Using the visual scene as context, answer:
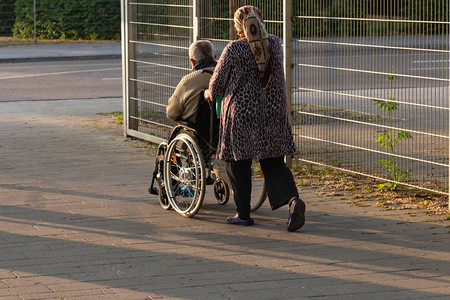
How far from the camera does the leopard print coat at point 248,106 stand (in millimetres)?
6477

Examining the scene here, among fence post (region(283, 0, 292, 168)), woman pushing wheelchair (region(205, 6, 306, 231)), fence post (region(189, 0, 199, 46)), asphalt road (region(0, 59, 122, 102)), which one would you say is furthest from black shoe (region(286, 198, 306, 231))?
asphalt road (region(0, 59, 122, 102))

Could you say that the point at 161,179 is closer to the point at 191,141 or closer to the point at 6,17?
the point at 191,141

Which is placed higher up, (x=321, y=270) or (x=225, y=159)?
(x=225, y=159)

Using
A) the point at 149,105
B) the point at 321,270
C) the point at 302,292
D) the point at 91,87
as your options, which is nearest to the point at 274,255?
the point at 321,270

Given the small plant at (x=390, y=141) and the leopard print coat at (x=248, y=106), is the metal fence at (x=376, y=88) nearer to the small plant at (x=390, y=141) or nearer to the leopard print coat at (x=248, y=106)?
the small plant at (x=390, y=141)

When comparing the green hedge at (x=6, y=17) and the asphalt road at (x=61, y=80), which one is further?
the green hedge at (x=6, y=17)

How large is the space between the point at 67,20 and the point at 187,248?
78.6 ft

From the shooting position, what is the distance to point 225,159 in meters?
6.62

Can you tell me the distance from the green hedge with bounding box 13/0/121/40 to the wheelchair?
2189 centimetres

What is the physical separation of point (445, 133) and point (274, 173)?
1.63 m

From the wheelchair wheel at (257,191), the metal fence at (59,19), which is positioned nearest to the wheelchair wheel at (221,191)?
the wheelchair wheel at (257,191)

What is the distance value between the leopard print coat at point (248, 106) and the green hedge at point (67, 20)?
74.0 ft

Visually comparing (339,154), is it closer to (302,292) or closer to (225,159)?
(225,159)

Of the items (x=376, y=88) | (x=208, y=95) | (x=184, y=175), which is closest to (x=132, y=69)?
(x=376, y=88)
